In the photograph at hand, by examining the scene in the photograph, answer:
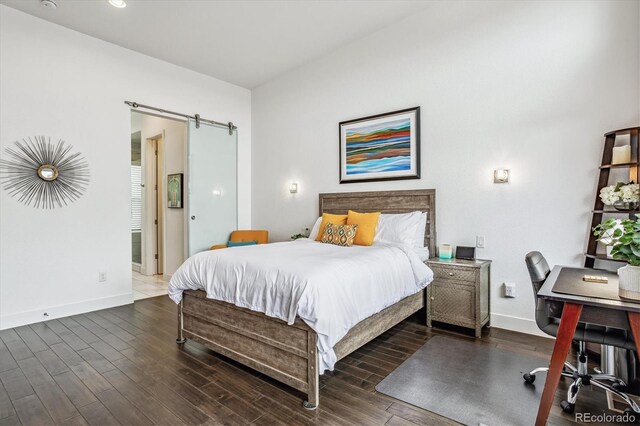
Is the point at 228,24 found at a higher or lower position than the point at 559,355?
higher

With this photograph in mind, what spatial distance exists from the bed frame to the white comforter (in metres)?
0.09

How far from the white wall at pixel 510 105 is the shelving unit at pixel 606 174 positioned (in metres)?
0.07

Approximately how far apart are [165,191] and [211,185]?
1.18 m

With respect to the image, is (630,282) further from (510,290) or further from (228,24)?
(228,24)

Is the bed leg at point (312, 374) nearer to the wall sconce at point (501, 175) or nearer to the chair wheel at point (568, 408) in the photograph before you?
the chair wheel at point (568, 408)

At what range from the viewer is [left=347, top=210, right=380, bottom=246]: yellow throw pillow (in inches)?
141

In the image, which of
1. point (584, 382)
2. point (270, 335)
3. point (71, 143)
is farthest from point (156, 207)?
point (584, 382)

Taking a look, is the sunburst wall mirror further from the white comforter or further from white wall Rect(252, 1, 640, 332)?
white wall Rect(252, 1, 640, 332)

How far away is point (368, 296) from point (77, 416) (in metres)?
Answer: 1.95

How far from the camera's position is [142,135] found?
6.37 m

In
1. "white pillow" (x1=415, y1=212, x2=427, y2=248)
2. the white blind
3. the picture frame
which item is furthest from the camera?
the white blind

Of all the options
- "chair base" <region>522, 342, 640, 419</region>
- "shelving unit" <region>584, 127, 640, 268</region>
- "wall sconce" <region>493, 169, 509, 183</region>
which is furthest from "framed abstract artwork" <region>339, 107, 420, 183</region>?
"chair base" <region>522, 342, 640, 419</region>

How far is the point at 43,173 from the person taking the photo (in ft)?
12.2

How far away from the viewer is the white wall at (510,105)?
2820mm
